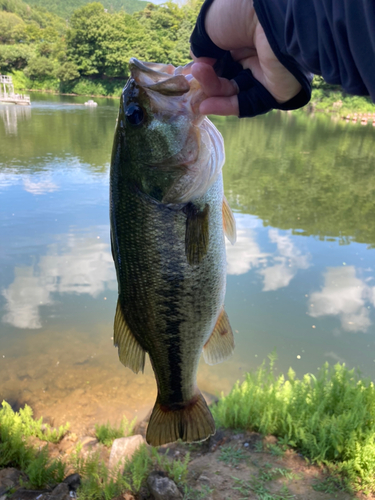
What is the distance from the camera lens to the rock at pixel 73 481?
2688 mm

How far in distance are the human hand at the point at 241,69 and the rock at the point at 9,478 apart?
2873mm

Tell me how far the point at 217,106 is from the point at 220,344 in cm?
118

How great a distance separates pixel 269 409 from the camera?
309 cm

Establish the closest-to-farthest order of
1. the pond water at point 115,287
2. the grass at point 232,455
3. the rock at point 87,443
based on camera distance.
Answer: the grass at point 232,455 → the rock at point 87,443 → the pond water at point 115,287

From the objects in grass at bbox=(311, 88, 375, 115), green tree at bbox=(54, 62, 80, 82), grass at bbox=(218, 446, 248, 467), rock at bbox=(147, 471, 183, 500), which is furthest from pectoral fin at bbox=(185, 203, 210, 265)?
green tree at bbox=(54, 62, 80, 82)

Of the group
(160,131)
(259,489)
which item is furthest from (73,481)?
(160,131)

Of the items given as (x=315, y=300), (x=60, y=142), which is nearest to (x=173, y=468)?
(x=315, y=300)

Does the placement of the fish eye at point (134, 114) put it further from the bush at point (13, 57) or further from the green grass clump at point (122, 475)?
the bush at point (13, 57)

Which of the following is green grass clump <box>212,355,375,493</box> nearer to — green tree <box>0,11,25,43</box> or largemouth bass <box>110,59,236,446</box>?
largemouth bass <box>110,59,236,446</box>

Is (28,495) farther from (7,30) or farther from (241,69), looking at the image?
(7,30)

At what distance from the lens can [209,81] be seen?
4.90 ft

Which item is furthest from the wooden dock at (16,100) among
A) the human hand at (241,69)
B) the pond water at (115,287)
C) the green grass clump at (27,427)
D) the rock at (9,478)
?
the human hand at (241,69)

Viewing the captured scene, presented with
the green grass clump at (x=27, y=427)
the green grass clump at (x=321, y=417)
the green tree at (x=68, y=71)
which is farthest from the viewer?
the green tree at (x=68, y=71)

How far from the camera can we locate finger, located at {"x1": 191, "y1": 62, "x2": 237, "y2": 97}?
57.3 inches
